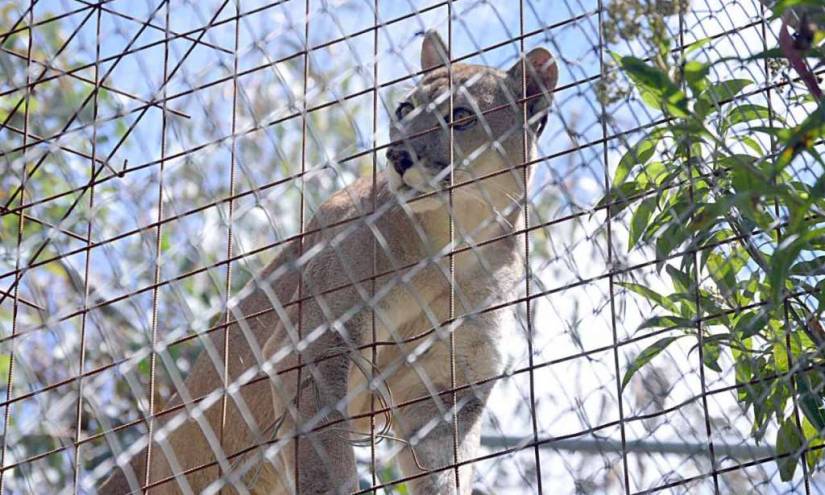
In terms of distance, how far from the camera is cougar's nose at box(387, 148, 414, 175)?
356cm

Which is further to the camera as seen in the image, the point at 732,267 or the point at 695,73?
the point at 732,267

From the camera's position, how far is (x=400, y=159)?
3578 millimetres

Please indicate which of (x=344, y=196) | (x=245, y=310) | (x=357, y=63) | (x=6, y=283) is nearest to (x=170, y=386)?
(x=6, y=283)

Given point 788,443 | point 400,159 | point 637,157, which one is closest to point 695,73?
point 637,157

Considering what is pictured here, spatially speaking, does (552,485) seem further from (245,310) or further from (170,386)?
(170,386)

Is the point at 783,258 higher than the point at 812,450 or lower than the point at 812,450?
higher

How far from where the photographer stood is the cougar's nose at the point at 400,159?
356cm

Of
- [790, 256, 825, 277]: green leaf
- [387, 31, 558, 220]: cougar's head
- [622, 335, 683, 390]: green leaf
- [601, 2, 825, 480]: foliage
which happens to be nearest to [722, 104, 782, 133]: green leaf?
[601, 2, 825, 480]: foliage

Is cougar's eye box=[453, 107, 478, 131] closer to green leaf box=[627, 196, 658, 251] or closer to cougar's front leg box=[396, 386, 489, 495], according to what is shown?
cougar's front leg box=[396, 386, 489, 495]

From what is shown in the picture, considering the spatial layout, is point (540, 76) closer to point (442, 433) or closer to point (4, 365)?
point (442, 433)

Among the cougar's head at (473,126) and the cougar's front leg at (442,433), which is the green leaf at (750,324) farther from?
the cougar's front leg at (442,433)

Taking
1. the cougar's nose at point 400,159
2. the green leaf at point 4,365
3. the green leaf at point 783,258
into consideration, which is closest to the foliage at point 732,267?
the green leaf at point 783,258

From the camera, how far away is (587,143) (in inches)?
111

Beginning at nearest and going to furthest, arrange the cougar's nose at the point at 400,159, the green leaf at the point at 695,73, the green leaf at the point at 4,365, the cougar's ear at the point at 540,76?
1. the green leaf at the point at 695,73
2. the cougar's nose at the point at 400,159
3. the cougar's ear at the point at 540,76
4. the green leaf at the point at 4,365
